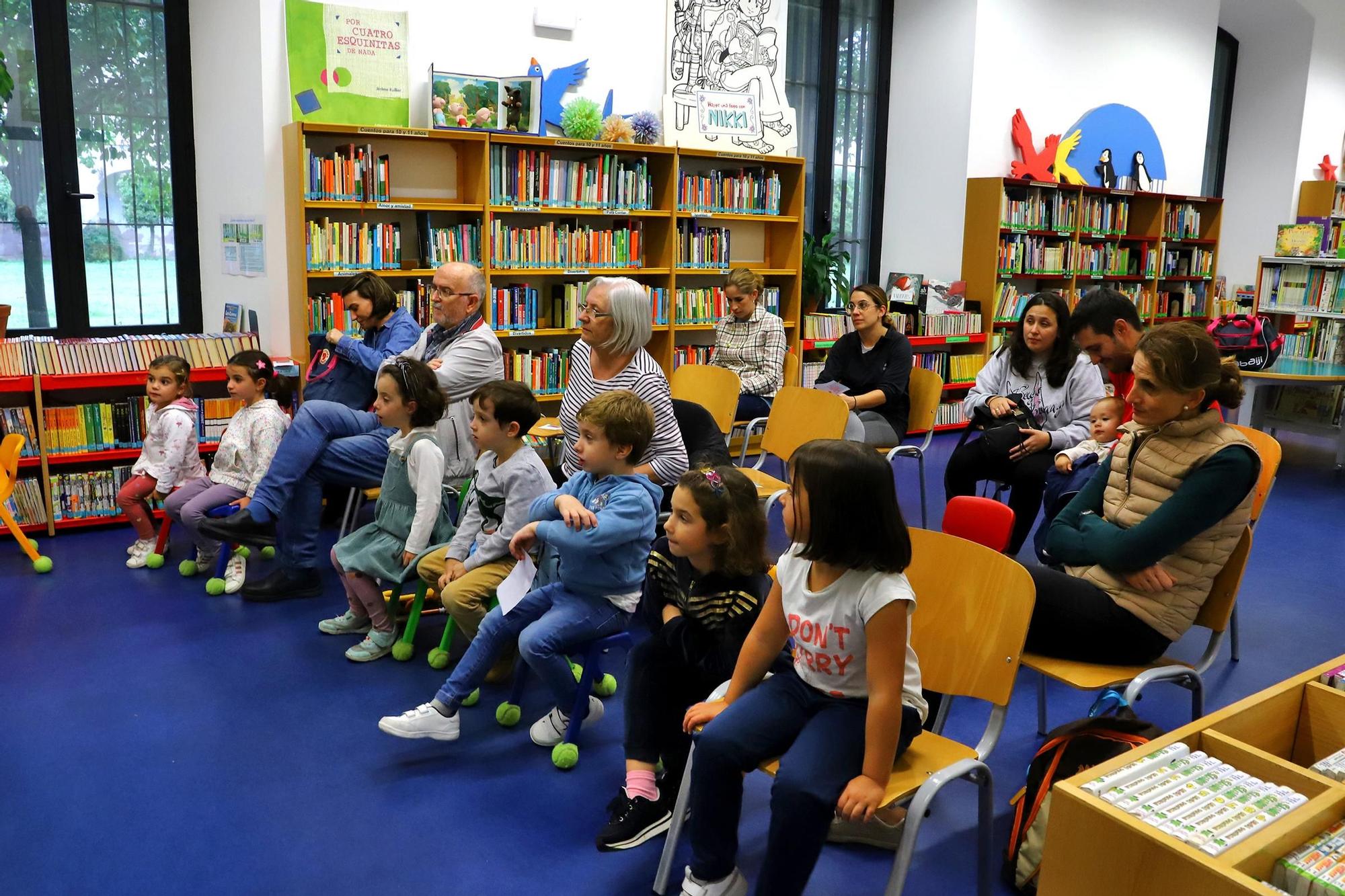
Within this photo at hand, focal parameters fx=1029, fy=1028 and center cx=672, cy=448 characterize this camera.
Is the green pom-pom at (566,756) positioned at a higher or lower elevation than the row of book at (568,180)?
lower

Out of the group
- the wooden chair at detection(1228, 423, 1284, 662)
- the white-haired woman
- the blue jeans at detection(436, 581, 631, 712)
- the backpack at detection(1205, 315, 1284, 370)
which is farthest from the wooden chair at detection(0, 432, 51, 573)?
the backpack at detection(1205, 315, 1284, 370)

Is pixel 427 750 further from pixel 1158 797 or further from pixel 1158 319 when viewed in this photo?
pixel 1158 319

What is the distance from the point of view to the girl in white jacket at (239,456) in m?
4.16

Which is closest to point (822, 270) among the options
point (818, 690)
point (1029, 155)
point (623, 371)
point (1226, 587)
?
point (1029, 155)

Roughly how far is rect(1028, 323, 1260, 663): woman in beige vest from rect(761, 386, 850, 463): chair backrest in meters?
1.69

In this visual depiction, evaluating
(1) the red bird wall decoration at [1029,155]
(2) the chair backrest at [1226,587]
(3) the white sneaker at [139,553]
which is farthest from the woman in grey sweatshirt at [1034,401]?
(1) the red bird wall decoration at [1029,155]

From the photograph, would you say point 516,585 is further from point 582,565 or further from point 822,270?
point 822,270

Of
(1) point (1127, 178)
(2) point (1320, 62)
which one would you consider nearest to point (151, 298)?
(1) point (1127, 178)

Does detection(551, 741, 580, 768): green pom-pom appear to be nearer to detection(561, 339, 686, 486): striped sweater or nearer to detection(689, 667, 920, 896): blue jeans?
detection(689, 667, 920, 896): blue jeans

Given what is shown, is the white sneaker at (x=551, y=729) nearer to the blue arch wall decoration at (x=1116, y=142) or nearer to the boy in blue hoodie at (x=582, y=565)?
the boy in blue hoodie at (x=582, y=565)

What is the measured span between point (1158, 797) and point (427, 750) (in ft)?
6.65

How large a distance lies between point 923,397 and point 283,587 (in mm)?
3093

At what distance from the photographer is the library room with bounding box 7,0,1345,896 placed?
2.01 m

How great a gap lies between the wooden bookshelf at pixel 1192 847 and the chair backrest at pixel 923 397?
3298 mm
